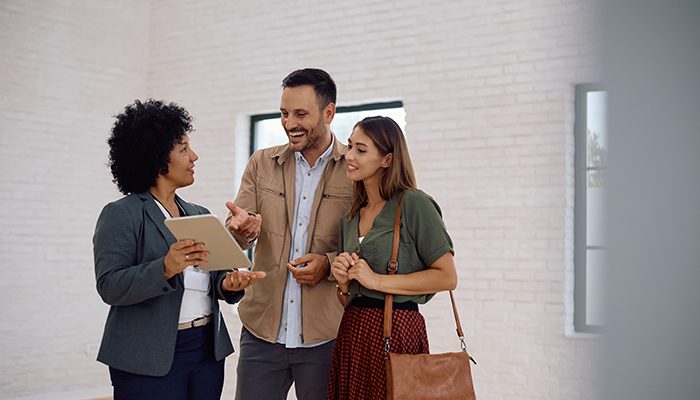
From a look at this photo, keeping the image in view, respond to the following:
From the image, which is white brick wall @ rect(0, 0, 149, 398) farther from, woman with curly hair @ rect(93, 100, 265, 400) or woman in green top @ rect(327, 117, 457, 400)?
woman in green top @ rect(327, 117, 457, 400)

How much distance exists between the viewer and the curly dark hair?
96.5 inches

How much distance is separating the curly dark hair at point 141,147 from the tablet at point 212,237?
28 centimetres

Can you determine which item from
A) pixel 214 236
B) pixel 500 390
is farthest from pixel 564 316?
pixel 214 236

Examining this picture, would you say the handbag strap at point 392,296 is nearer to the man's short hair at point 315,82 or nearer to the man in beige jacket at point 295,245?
the man in beige jacket at point 295,245

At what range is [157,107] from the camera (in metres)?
2.53

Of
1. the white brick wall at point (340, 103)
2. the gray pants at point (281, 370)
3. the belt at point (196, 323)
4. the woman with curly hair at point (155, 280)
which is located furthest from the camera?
the white brick wall at point (340, 103)

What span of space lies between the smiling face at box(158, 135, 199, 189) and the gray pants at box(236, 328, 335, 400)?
672 mm

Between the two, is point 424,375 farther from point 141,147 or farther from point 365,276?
point 141,147

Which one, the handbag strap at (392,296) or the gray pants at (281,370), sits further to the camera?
the gray pants at (281,370)

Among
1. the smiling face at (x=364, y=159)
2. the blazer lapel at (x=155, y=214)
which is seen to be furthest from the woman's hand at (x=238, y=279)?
the smiling face at (x=364, y=159)

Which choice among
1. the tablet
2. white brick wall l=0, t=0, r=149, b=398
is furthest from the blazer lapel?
white brick wall l=0, t=0, r=149, b=398

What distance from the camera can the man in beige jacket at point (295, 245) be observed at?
8.82ft

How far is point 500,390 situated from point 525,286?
0.77 meters

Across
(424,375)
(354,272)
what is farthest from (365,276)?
(424,375)
